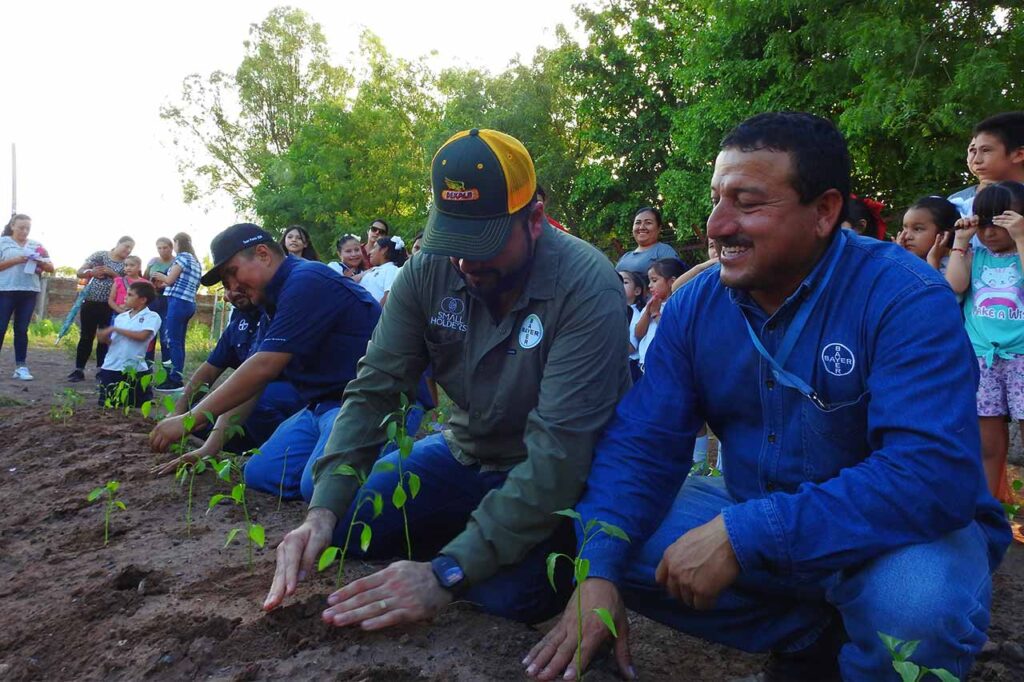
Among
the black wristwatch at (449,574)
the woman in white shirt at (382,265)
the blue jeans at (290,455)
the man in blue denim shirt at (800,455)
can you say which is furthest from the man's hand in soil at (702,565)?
the woman in white shirt at (382,265)

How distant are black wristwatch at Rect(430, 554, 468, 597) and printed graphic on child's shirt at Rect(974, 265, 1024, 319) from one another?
2.94 m

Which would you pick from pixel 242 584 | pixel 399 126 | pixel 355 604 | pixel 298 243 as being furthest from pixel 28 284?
pixel 399 126

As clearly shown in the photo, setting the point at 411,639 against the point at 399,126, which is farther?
the point at 399,126

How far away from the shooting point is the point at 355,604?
2.32m

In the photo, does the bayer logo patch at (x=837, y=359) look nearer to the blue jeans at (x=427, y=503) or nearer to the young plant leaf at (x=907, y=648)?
the young plant leaf at (x=907, y=648)

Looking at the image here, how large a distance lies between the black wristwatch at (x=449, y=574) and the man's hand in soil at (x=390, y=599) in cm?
1

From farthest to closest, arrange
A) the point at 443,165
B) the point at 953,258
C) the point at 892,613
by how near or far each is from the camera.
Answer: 1. the point at 953,258
2. the point at 443,165
3. the point at 892,613

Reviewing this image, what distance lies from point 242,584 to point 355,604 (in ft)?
2.55

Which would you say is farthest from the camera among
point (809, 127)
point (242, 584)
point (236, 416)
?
point (236, 416)

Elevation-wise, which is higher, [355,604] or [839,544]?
[839,544]

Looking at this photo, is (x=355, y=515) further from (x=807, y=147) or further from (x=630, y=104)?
(x=630, y=104)

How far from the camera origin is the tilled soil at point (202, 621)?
7.66 ft

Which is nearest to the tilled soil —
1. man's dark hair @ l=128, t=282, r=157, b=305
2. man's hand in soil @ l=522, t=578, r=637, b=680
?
man's hand in soil @ l=522, t=578, r=637, b=680

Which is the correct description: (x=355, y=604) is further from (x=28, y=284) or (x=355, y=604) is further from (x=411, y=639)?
(x=28, y=284)
